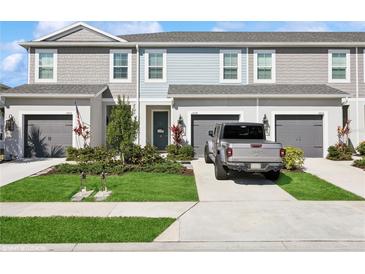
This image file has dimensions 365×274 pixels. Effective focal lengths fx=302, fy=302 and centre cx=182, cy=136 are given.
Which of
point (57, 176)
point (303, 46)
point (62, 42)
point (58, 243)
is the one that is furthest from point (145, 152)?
point (303, 46)

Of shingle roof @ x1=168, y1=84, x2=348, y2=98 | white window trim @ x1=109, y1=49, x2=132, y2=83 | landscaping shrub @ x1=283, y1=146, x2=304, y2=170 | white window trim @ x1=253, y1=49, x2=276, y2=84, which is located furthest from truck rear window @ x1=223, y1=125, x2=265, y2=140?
white window trim @ x1=109, y1=49, x2=132, y2=83

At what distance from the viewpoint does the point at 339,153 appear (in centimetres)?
1597

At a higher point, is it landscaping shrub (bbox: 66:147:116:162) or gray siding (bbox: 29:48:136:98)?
gray siding (bbox: 29:48:136:98)

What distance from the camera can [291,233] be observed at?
565 cm

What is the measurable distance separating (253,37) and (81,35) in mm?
10957

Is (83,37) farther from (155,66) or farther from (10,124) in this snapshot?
(10,124)

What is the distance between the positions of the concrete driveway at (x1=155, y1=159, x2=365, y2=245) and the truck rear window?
2.58 m

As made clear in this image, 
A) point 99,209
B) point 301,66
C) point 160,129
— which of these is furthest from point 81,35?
point 99,209

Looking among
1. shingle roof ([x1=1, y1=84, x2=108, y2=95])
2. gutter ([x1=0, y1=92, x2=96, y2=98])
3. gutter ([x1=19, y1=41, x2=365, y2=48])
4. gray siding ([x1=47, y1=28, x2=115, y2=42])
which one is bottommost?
gutter ([x1=0, y1=92, x2=96, y2=98])

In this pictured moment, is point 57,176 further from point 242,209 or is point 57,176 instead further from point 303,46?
point 303,46

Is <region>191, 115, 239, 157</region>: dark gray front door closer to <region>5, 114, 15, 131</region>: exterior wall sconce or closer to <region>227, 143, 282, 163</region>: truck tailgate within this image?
<region>227, 143, 282, 163</region>: truck tailgate

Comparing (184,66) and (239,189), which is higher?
(184,66)

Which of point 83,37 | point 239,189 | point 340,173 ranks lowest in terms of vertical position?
point 239,189

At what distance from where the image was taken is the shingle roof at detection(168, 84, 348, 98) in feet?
54.6
